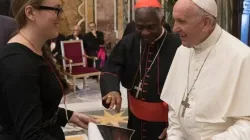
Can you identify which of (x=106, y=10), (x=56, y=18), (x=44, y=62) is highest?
(x=56, y=18)

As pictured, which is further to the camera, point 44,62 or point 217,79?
point 217,79

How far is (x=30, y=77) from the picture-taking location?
1.38 meters

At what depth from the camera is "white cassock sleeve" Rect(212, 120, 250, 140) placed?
1628 millimetres

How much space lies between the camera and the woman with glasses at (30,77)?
137 centimetres

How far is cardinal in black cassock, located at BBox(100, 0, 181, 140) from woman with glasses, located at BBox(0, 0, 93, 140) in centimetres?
78

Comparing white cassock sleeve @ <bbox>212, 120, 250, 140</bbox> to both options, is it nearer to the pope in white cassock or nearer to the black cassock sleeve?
the pope in white cassock

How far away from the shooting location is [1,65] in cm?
138

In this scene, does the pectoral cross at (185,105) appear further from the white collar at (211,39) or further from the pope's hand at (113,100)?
the pope's hand at (113,100)

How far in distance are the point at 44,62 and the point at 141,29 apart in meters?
0.93

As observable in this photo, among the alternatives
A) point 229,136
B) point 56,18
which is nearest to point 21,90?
point 56,18

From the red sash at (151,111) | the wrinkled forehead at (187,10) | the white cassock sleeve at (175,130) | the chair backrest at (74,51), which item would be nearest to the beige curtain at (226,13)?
the chair backrest at (74,51)

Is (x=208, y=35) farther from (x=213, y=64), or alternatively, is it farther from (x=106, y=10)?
(x=106, y=10)

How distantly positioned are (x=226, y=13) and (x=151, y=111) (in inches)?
196

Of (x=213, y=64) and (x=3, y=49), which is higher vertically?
(x=3, y=49)
